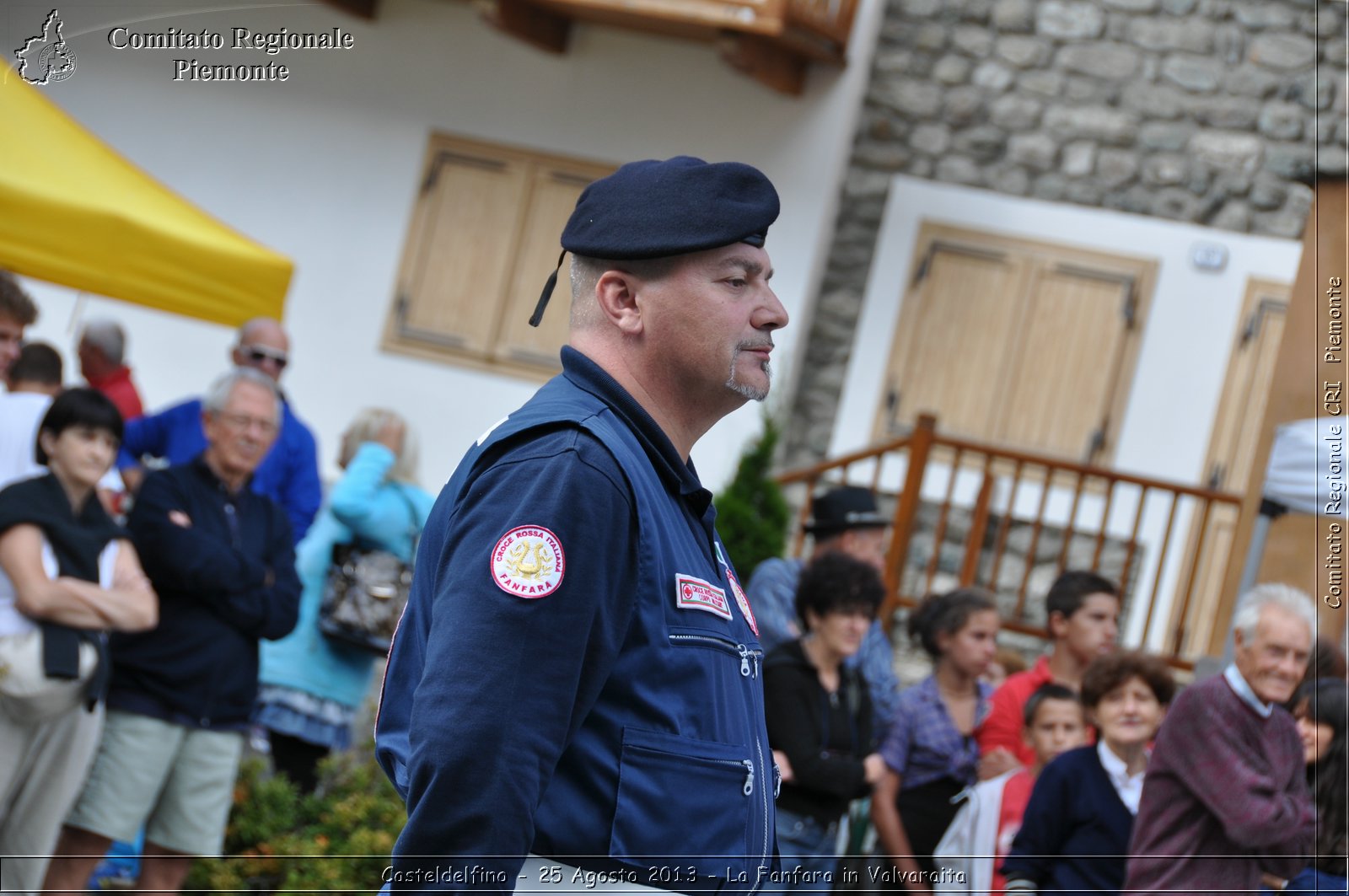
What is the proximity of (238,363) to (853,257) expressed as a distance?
3.97 m

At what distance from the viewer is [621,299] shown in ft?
5.38

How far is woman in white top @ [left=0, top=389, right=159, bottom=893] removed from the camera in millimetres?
3436

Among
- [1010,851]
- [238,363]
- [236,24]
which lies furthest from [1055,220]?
[236,24]

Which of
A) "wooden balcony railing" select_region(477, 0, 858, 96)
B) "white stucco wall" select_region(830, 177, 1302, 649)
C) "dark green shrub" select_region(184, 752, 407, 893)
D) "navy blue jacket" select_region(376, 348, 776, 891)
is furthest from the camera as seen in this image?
"white stucco wall" select_region(830, 177, 1302, 649)

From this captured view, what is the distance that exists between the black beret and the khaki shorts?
110 inches

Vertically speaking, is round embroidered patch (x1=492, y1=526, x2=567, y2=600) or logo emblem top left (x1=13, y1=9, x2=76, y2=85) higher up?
logo emblem top left (x1=13, y1=9, x2=76, y2=85)

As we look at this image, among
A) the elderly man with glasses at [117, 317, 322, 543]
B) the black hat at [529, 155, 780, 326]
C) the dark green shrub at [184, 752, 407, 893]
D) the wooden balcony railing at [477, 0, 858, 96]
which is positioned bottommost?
the dark green shrub at [184, 752, 407, 893]

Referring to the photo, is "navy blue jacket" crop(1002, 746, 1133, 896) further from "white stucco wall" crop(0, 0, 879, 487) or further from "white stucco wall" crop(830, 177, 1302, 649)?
"white stucco wall" crop(830, 177, 1302, 649)

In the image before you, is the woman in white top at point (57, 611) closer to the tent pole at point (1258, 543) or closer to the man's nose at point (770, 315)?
the man's nose at point (770, 315)

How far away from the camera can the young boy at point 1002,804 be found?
3.66m

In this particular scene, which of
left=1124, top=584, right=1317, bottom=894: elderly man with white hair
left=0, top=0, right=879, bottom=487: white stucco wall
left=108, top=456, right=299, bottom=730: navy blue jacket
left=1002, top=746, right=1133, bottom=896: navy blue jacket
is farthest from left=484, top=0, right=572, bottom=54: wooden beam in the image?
left=1124, top=584, right=1317, bottom=894: elderly man with white hair

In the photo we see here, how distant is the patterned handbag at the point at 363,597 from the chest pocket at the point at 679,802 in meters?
3.32

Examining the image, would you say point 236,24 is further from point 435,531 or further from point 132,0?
point 435,531

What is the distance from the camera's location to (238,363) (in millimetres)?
5633
